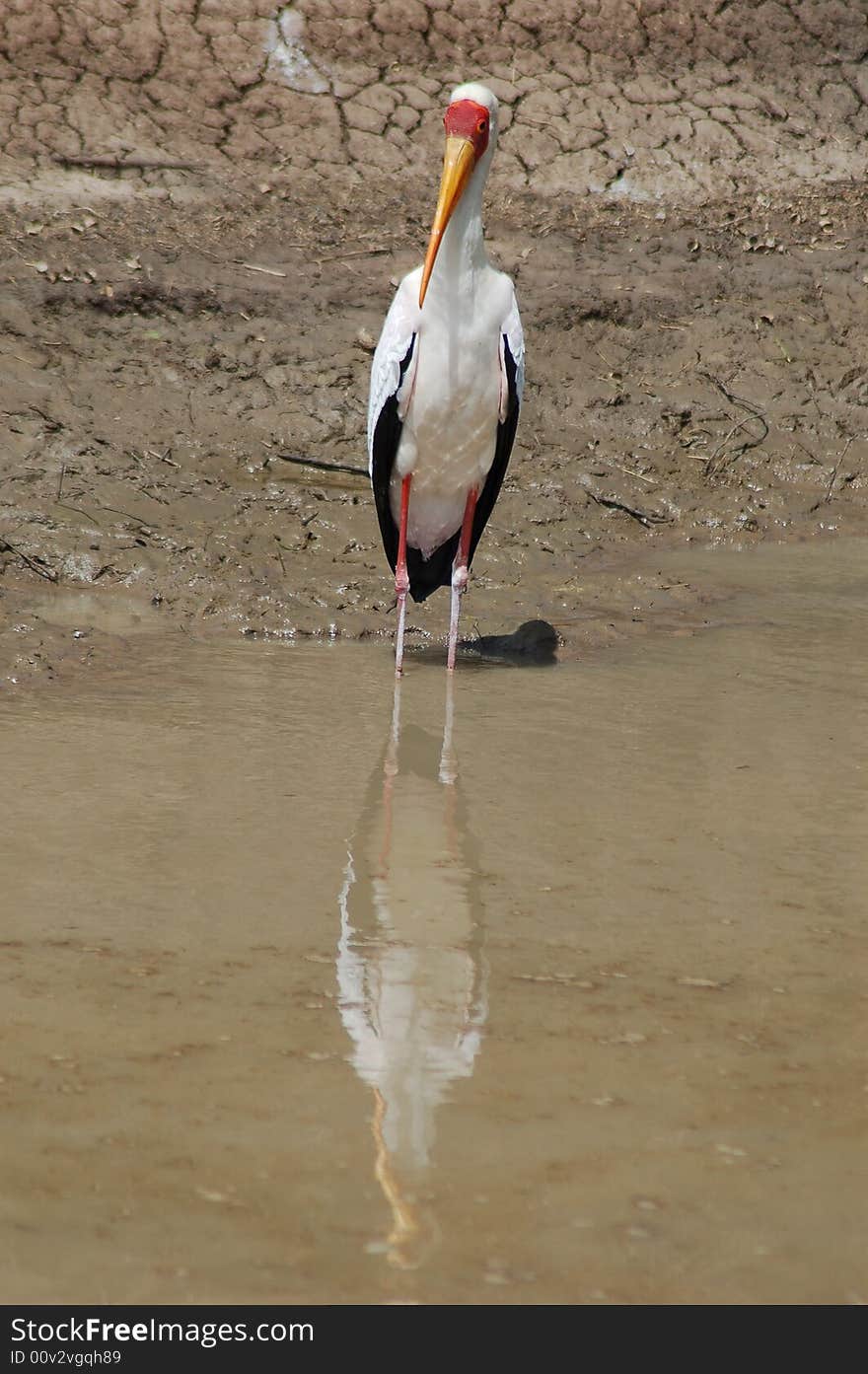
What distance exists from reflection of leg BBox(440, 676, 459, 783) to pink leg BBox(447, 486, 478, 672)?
0.48 m

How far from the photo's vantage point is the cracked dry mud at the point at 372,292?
5676mm

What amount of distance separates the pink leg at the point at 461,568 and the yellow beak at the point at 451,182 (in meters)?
0.81

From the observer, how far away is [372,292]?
752 cm

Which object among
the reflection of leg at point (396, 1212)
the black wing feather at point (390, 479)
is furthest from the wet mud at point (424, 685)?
the black wing feather at point (390, 479)

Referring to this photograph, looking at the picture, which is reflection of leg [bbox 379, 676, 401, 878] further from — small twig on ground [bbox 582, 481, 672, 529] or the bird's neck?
small twig on ground [bbox 582, 481, 672, 529]

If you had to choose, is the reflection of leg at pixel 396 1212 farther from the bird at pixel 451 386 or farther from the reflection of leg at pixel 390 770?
the bird at pixel 451 386

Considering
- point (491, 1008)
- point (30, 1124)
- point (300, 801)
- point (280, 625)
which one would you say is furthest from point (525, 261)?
point (30, 1124)

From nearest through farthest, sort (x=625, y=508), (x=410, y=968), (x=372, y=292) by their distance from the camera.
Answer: (x=410, y=968)
(x=625, y=508)
(x=372, y=292)

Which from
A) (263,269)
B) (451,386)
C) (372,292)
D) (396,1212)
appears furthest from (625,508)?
(396,1212)

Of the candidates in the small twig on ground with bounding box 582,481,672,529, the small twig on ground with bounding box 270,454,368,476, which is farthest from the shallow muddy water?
the small twig on ground with bounding box 582,481,672,529

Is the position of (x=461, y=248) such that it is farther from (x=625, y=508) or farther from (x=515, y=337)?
(x=625, y=508)

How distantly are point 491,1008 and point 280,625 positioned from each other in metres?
2.83

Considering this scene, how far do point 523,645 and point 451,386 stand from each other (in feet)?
2.83

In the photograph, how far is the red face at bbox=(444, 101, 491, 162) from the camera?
15.9 feet
